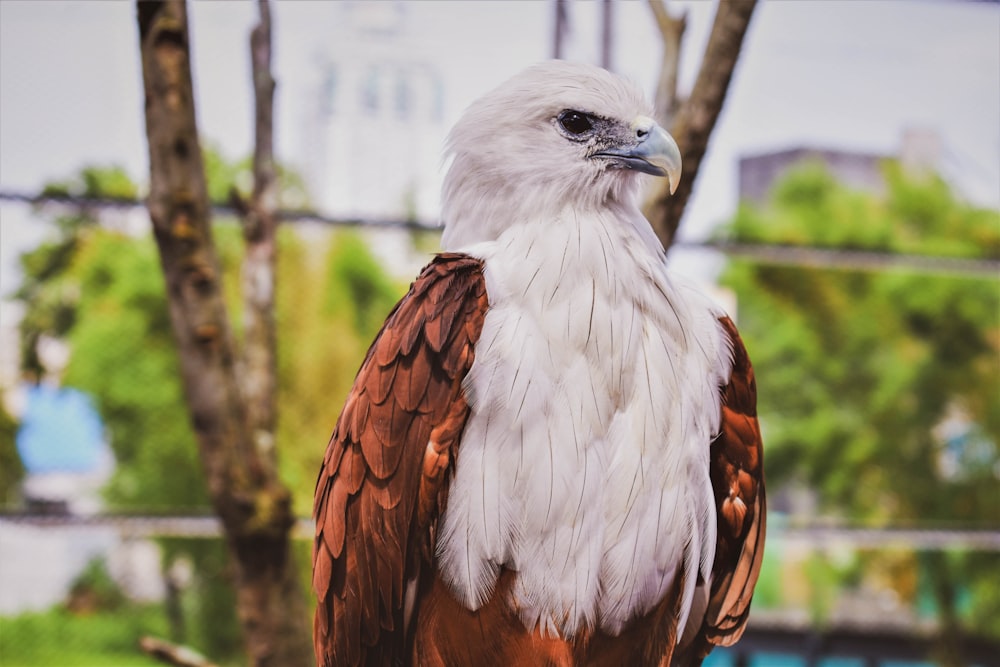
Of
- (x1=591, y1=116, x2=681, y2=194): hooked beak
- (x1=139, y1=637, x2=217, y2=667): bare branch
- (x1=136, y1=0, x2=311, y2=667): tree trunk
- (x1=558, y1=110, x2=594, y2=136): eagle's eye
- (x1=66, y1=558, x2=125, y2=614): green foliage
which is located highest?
(x1=558, y1=110, x2=594, y2=136): eagle's eye

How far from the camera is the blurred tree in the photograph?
16.0 feet

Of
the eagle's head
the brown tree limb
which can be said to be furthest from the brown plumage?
the brown tree limb

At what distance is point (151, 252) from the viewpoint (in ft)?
14.2

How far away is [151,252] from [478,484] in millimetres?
3656

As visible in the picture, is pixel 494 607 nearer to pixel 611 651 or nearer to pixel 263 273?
pixel 611 651

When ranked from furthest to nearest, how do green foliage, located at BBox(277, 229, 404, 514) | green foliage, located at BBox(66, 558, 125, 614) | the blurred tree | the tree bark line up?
the blurred tree → green foliage, located at BBox(277, 229, 404, 514) → green foliage, located at BBox(66, 558, 125, 614) → the tree bark

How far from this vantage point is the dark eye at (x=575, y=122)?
4.13 ft

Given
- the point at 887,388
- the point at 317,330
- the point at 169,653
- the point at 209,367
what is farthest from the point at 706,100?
the point at 887,388

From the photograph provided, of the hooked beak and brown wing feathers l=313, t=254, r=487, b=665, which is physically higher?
the hooked beak

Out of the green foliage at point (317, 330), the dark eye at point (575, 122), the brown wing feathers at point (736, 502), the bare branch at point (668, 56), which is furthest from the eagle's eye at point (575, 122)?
the green foliage at point (317, 330)

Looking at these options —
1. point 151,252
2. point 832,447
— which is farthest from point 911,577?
point 151,252

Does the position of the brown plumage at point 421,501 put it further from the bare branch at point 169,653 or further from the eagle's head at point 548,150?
the bare branch at point 169,653

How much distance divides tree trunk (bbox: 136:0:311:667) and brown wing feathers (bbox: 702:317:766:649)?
95 centimetres

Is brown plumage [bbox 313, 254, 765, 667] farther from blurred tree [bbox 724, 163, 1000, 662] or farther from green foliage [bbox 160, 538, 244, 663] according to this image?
blurred tree [bbox 724, 163, 1000, 662]
